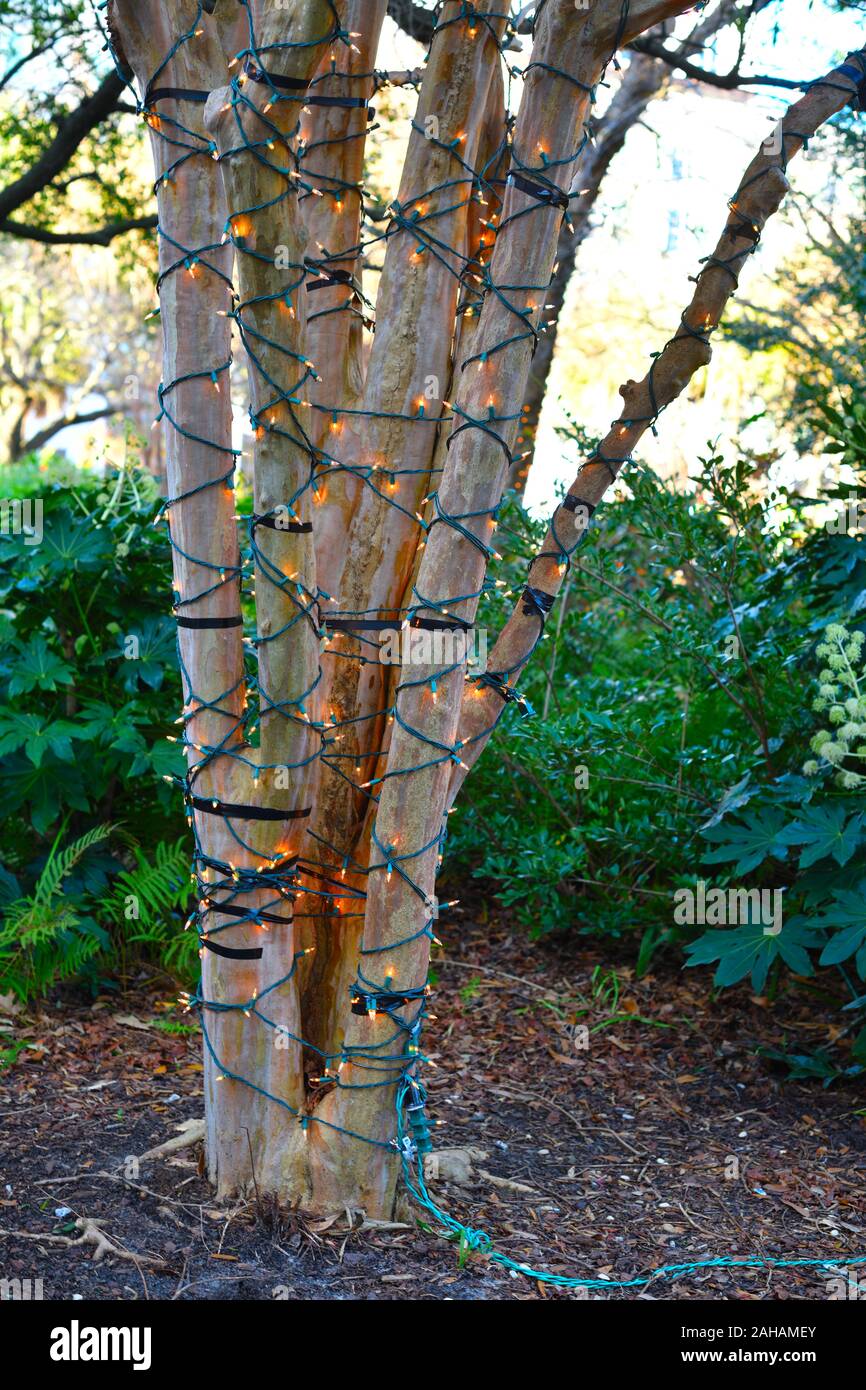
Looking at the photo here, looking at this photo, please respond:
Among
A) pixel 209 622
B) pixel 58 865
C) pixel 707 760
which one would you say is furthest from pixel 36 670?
pixel 707 760

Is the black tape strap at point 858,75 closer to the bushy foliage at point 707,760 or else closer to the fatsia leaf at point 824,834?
the bushy foliage at point 707,760

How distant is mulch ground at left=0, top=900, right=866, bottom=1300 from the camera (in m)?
2.52

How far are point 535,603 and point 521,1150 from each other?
59.9 inches

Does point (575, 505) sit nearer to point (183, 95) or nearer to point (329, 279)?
point (329, 279)

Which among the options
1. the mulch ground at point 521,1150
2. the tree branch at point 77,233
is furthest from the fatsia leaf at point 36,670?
the tree branch at point 77,233

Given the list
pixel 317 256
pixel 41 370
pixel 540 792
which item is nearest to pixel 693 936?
pixel 540 792

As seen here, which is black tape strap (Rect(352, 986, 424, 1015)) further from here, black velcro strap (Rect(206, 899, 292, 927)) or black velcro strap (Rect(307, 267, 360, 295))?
black velcro strap (Rect(307, 267, 360, 295))

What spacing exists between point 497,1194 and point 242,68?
2626mm

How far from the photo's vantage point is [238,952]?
8.79 feet

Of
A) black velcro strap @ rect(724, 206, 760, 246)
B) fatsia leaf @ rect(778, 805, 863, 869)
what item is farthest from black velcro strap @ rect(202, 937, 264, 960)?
black velcro strap @ rect(724, 206, 760, 246)

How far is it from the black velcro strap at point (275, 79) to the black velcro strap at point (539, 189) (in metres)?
0.50

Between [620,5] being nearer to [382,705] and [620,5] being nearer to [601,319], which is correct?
[382,705]

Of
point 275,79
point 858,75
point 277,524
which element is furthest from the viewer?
point 858,75

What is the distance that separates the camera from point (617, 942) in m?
4.63
